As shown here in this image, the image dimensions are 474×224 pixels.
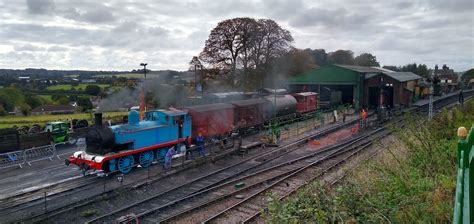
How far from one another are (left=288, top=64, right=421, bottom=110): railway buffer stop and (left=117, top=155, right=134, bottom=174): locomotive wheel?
28416mm

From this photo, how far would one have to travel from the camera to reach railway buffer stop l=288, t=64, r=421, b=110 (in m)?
39.9

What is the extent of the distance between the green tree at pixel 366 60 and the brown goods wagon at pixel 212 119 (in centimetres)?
7423

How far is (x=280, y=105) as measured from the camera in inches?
1241

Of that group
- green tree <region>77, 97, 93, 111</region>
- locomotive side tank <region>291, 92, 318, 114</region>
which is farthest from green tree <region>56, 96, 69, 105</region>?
locomotive side tank <region>291, 92, 318, 114</region>

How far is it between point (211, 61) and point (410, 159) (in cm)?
3813

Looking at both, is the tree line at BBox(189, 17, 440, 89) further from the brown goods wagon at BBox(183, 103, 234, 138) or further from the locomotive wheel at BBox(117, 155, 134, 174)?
the locomotive wheel at BBox(117, 155, 134, 174)

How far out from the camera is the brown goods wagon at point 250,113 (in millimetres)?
26328

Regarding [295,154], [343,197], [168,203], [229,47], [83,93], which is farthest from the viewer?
[83,93]

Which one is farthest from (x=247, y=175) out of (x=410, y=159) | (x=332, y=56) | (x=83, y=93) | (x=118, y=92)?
(x=332, y=56)

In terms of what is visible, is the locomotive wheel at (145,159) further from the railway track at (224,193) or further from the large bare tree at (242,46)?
the large bare tree at (242,46)

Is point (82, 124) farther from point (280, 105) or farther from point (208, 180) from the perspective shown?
point (208, 180)

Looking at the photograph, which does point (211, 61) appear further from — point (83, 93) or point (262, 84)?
point (83, 93)

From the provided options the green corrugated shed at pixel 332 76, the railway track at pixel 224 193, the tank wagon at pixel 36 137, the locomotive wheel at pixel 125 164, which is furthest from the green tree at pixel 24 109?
the green corrugated shed at pixel 332 76

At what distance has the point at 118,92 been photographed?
24.6 metres
